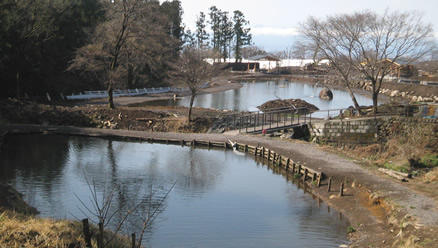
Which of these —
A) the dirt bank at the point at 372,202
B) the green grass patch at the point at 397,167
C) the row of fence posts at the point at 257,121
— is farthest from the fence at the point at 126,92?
the green grass patch at the point at 397,167

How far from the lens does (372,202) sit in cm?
1630

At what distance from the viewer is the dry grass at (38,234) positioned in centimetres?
953

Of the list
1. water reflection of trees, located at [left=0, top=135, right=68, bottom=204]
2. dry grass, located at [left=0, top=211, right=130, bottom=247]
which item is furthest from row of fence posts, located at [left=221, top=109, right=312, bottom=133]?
dry grass, located at [left=0, top=211, right=130, bottom=247]

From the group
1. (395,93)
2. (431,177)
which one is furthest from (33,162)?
(395,93)

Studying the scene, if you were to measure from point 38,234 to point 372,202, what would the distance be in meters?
11.9

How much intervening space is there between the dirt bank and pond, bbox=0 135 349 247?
0.70 m

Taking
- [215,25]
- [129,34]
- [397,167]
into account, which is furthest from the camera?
[215,25]

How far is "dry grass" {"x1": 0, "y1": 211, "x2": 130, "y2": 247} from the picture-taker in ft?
31.3

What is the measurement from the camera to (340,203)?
667 inches

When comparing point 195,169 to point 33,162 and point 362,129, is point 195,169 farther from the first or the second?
point 362,129

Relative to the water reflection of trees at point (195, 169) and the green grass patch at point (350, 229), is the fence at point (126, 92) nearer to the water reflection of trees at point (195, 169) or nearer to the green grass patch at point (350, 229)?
the water reflection of trees at point (195, 169)

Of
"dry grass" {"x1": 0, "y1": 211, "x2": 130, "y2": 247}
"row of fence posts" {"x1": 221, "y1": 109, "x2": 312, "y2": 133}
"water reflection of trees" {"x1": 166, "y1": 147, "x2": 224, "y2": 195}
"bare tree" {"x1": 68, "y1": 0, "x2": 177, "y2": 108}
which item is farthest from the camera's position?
"bare tree" {"x1": 68, "y1": 0, "x2": 177, "y2": 108}

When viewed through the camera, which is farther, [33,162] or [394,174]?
[33,162]

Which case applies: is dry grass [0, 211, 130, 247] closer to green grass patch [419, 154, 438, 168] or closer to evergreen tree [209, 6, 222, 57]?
green grass patch [419, 154, 438, 168]
